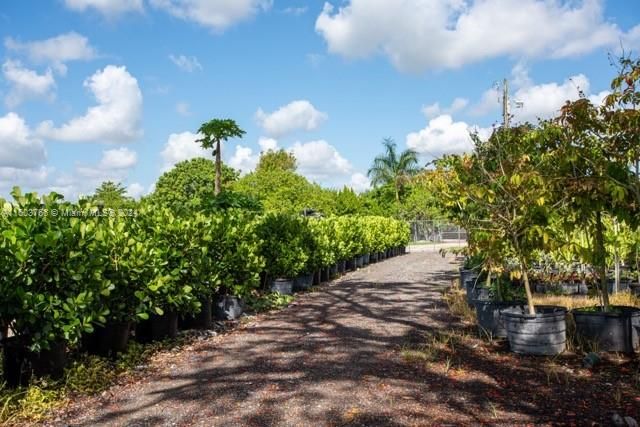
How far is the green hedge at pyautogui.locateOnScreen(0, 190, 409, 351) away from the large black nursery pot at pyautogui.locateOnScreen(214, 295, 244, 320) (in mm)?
155

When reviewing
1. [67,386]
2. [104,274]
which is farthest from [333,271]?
[67,386]

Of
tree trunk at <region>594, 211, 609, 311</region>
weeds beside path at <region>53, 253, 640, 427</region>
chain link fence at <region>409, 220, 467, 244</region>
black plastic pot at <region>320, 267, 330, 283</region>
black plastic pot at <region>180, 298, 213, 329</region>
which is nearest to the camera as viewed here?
weeds beside path at <region>53, 253, 640, 427</region>

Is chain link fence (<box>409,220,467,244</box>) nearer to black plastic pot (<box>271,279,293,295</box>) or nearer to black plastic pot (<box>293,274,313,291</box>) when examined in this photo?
black plastic pot (<box>293,274,313,291</box>)

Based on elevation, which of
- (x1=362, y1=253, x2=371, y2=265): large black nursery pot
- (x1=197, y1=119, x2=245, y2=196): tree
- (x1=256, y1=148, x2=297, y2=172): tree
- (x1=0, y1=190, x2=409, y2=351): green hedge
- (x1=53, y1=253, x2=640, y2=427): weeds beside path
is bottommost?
(x1=53, y1=253, x2=640, y2=427): weeds beside path

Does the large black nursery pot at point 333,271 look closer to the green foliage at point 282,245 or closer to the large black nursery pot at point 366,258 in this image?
the green foliage at point 282,245

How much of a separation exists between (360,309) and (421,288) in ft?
9.85

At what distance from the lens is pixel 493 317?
6176mm

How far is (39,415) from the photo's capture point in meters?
3.89

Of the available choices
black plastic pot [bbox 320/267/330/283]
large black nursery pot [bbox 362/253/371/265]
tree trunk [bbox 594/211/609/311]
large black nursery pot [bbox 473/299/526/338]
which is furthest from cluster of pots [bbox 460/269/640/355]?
large black nursery pot [bbox 362/253/371/265]

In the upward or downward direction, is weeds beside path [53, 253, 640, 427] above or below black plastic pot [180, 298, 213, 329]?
below

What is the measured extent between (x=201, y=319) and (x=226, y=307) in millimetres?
761

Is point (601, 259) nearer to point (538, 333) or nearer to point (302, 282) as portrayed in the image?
point (538, 333)

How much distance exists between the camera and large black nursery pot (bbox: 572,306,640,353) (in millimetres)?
5328

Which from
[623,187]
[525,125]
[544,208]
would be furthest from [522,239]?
[525,125]
